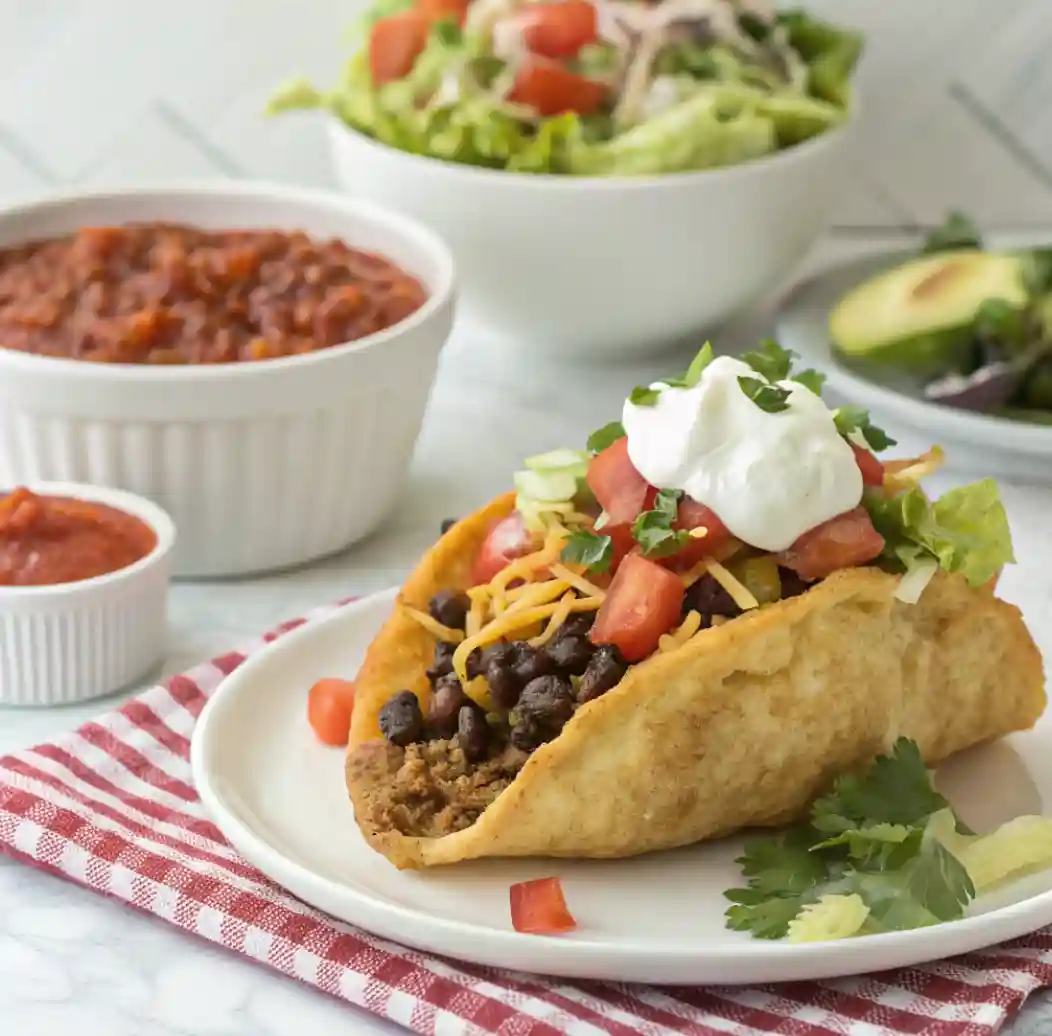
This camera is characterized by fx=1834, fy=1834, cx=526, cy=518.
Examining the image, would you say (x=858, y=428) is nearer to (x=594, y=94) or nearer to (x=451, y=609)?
(x=451, y=609)

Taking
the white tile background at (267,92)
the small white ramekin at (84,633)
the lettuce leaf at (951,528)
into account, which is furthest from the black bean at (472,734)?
the white tile background at (267,92)

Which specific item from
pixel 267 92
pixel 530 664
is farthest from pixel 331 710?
pixel 267 92

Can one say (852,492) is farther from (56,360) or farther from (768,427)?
(56,360)

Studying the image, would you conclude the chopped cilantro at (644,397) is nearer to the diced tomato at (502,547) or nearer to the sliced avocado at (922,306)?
the diced tomato at (502,547)

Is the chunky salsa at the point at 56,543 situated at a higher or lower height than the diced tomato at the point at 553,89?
lower

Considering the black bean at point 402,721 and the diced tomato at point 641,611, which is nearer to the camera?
the diced tomato at point 641,611

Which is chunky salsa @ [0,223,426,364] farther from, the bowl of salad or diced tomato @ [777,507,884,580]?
diced tomato @ [777,507,884,580]

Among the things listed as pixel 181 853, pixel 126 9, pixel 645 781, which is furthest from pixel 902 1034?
pixel 126 9
